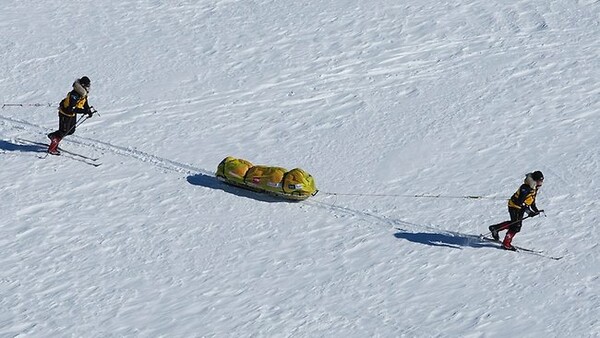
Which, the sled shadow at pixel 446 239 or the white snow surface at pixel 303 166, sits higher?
the white snow surface at pixel 303 166

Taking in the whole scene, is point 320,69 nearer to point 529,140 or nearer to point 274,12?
point 274,12

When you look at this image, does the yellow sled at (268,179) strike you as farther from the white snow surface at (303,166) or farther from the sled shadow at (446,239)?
the sled shadow at (446,239)

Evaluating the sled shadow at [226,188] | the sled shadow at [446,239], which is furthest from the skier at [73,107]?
the sled shadow at [446,239]

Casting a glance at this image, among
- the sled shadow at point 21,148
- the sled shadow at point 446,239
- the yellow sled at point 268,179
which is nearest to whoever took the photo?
the sled shadow at point 446,239

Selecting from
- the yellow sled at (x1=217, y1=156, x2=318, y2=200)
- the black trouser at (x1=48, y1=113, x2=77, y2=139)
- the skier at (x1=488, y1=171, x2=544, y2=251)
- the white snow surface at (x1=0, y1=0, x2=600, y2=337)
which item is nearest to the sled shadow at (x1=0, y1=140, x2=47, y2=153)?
the white snow surface at (x1=0, y1=0, x2=600, y2=337)

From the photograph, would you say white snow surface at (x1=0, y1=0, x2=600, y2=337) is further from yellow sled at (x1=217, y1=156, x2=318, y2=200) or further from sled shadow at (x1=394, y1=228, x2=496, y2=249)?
yellow sled at (x1=217, y1=156, x2=318, y2=200)

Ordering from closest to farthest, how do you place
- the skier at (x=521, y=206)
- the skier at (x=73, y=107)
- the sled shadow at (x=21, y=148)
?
1. the skier at (x=521, y=206)
2. the skier at (x=73, y=107)
3. the sled shadow at (x=21, y=148)

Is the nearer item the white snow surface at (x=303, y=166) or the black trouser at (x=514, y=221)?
the white snow surface at (x=303, y=166)
